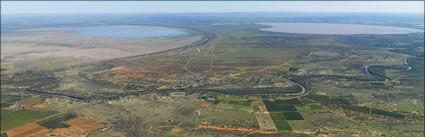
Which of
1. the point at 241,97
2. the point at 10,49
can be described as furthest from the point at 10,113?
the point at 10,49

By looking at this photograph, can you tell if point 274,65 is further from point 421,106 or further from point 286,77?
point 421,106

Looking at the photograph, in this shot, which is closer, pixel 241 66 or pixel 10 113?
pixel 10 113

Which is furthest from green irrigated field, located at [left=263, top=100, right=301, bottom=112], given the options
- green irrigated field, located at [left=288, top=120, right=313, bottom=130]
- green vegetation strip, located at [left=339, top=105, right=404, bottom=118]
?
green vegetation strip, located at [left=339, top=105, right=404, bottom=118]

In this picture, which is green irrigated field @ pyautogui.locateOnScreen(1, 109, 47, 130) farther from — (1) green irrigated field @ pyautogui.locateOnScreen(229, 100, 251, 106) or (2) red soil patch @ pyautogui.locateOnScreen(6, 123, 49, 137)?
(1) green irrigated field @ pyautogui.locateOnScreen(229, 100, 251, 106)

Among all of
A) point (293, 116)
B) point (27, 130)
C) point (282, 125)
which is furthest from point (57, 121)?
point (293, 116)

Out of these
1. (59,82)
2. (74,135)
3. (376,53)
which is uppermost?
(376,53)

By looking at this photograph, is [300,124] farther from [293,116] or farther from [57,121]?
[57,121]

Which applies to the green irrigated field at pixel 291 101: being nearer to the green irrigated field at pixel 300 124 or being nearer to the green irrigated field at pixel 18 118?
the green irrigated field at pixel 300 124
